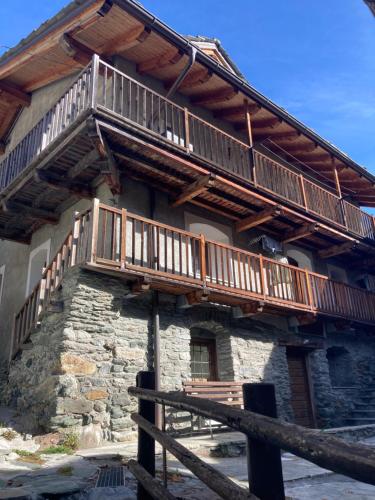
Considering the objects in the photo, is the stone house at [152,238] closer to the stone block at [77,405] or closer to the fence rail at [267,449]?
the stone block at [77,405]

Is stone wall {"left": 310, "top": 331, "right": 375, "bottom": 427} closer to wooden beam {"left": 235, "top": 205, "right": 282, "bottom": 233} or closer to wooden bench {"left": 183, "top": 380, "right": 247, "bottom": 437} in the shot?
wooden bench {"left": 183, "top": 380, "right": 247, "bottom": 437}

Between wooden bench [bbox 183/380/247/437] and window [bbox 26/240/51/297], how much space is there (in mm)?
5367

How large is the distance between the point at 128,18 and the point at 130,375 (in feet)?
25.6

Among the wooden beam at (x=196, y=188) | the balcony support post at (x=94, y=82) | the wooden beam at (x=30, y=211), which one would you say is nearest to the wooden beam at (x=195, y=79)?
the wooden beam at (x=196, y=188)

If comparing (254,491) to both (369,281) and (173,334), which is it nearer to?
(173,334)

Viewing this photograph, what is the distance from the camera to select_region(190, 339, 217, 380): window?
31.7ft

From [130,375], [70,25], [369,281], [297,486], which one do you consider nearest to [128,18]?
[70,25]

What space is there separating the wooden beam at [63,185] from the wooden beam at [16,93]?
4.76 metres

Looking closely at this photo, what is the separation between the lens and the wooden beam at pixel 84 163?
Answer: 8.42m

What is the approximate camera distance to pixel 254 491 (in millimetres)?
1630

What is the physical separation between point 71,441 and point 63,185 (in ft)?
18.3

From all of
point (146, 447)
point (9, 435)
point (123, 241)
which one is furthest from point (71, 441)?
point (146, 447)

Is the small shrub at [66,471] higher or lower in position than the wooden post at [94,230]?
lower

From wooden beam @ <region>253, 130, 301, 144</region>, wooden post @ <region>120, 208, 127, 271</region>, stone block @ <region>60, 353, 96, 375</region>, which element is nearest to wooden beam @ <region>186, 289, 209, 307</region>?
wooden post @ <region>120, 208, 127, 271</region>
